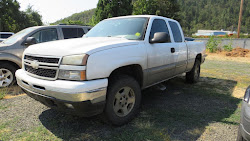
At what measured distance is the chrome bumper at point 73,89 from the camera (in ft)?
7.60

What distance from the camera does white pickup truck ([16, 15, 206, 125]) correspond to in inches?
94.2

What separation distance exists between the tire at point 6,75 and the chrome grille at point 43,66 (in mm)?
2483

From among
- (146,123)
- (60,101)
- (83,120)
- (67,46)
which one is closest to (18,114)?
(83,120)

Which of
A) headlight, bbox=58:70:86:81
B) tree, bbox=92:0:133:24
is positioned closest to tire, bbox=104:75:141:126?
headlight, bbox=58:70:86:81

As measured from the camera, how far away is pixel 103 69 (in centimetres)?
253

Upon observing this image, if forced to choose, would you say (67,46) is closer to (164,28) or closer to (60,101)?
(60,101)

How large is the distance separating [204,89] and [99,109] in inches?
145

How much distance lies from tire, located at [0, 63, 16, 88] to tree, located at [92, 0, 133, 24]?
30973 millimetres

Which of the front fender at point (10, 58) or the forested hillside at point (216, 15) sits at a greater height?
the forested hillside at point (216, 15)

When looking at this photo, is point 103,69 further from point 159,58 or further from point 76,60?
point 159,58

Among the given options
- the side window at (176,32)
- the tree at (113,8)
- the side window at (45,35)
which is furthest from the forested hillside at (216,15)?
the side window at (45,35)

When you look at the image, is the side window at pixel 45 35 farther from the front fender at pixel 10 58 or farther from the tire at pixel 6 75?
the tire at pixel 6 75

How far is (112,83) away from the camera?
2.76 meters

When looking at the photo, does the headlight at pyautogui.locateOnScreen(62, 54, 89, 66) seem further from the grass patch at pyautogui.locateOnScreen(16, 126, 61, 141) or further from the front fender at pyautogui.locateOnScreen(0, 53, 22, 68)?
the front fender at pyautogui.locateOnScreen(0, 53, 22, 68)
